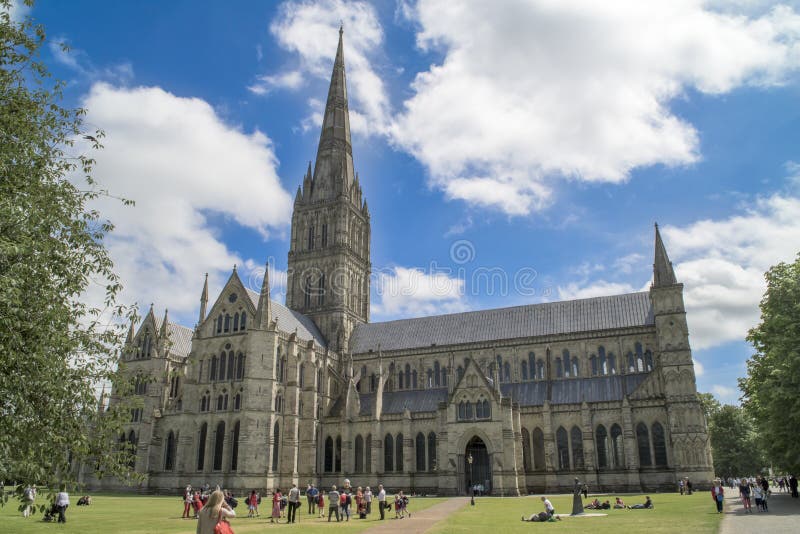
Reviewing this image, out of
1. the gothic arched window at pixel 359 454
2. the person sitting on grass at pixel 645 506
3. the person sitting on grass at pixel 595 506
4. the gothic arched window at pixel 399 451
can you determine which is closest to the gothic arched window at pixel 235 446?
the gothic arched window at pixel 359 454

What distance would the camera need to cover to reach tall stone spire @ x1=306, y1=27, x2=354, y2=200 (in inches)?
3004

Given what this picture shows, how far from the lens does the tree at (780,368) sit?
96.3 ft

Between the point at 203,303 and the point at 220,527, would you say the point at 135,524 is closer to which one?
the point at 220,527

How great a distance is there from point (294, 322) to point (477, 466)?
24.7 meters

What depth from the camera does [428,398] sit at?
61.0 meters

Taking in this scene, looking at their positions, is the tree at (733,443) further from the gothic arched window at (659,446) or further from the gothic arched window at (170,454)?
the gothic arched window at (170,454)

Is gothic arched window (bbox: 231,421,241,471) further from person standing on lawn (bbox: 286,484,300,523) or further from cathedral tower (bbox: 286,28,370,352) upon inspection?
person standing on lawn (bbox: 286,484,300,523)

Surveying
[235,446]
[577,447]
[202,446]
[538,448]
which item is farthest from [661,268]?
[202,446]

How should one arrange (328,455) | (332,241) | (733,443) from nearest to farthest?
(328,455), (332,241), (733,443)

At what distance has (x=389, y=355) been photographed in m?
66.1

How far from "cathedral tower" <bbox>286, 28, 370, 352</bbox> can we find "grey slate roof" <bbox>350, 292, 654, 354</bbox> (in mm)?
3972

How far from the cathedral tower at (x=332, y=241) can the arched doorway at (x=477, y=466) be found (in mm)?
21323

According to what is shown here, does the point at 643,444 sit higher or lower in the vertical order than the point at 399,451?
higher

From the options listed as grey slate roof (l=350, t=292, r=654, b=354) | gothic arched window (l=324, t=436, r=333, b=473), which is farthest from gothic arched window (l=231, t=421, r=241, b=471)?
grey slate roof (l=350, t=292, r=654, b=354)
